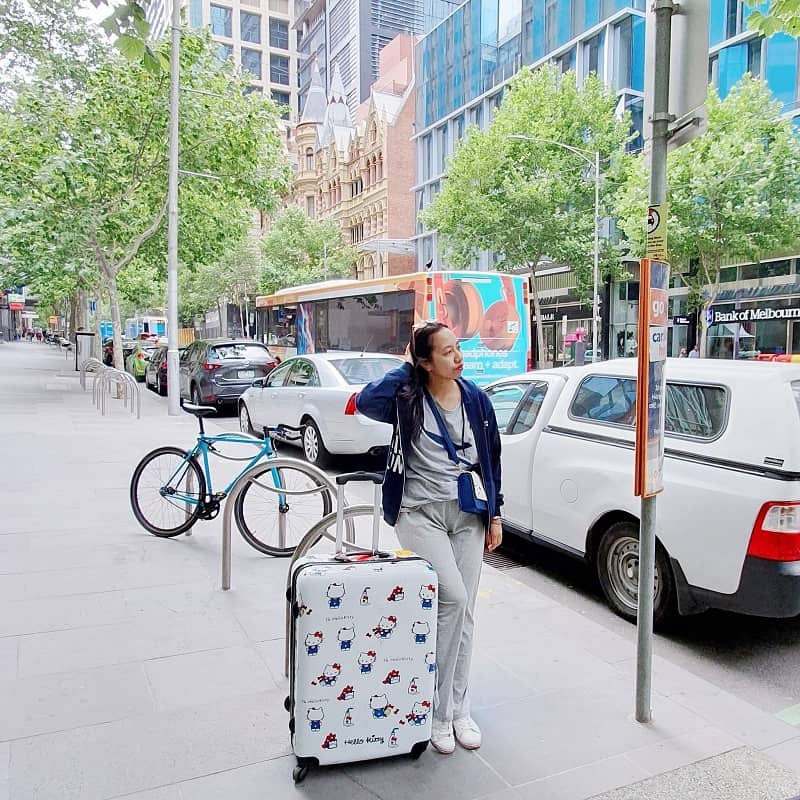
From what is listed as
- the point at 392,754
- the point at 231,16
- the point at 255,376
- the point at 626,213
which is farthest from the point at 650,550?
the point at 231,16

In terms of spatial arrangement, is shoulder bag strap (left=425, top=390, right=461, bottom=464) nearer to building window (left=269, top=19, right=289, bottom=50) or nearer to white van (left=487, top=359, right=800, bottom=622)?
white van (left=487, top=359, right=800, bottom=622)

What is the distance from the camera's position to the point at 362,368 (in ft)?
33.2

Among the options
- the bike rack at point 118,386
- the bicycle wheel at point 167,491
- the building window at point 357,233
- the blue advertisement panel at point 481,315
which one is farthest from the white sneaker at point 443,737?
the building window at point 357,233

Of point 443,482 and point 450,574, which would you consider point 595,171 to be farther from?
point 450,574

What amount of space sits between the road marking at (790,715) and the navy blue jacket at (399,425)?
188 centimetres

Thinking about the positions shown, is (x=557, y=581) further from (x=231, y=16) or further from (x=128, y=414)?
(x=231, y=16)

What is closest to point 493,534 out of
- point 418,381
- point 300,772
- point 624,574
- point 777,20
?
point 418,381

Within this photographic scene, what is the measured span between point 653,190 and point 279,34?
390 ft

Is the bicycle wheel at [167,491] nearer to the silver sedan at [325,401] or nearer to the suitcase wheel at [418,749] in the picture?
the silver sedan at [325,401]

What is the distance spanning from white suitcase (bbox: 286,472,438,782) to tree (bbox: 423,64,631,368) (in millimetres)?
27113

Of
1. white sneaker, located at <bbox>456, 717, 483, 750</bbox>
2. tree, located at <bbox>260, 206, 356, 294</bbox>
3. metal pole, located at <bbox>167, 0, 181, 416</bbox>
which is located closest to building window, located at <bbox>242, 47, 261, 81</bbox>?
tree, located at <bbox>260, 206, 356, 294</bbox>

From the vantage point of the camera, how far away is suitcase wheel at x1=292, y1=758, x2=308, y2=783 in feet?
9.02

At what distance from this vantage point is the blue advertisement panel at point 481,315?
1571 cm

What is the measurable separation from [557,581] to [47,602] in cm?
355
